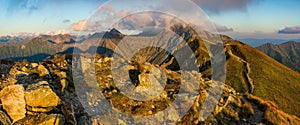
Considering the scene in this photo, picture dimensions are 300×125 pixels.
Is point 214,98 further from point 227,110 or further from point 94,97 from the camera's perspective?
point 94,97

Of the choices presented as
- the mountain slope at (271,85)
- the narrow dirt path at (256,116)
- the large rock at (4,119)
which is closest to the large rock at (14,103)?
the large rock at (4,119)

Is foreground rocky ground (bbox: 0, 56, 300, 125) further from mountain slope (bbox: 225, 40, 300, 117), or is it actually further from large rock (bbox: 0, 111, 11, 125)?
mountain slope (bbox: 225, 40, 300, 117)

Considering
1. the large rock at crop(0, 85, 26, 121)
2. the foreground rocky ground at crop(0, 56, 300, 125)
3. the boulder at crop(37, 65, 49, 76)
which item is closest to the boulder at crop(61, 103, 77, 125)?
the foreground rocky ground at crop(0, 56, 300, 125)

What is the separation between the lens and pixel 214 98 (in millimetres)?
38969

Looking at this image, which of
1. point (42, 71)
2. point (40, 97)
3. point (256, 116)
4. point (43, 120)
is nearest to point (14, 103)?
point (40, 97)

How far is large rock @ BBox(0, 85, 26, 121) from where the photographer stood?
60.4 feet

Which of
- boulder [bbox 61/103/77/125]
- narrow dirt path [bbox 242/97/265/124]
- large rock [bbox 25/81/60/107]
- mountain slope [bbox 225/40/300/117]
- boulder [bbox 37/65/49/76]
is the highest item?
boulder [bbox 37/65/49/76]

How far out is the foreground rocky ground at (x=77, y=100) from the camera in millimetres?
18797

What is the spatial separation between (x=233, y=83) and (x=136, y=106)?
167 metres

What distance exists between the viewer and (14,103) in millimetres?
18688

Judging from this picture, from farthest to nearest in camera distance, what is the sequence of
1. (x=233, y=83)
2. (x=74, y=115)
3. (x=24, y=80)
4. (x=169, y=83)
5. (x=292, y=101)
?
(x=233, y=83)
(x=292, y=101)
(x=169, y=83)
(x=24, y=80)
(x=74, y=115)

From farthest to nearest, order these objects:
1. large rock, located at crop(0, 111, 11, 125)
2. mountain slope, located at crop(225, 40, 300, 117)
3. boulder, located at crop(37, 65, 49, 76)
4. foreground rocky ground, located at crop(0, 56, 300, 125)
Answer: mountain slope, located at crop(225, 40, 300, 117), boulder, located at crop(37, 65, 49, 76), foreground rocky ground, located at crop(0, 56, 300, 125), large rock, located at crop(0, 111, 11, 125)

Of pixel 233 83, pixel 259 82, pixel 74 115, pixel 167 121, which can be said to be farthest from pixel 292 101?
pixel 74 115

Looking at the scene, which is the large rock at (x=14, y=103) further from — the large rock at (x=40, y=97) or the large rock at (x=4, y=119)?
the large rock at (x=4, y=119)
